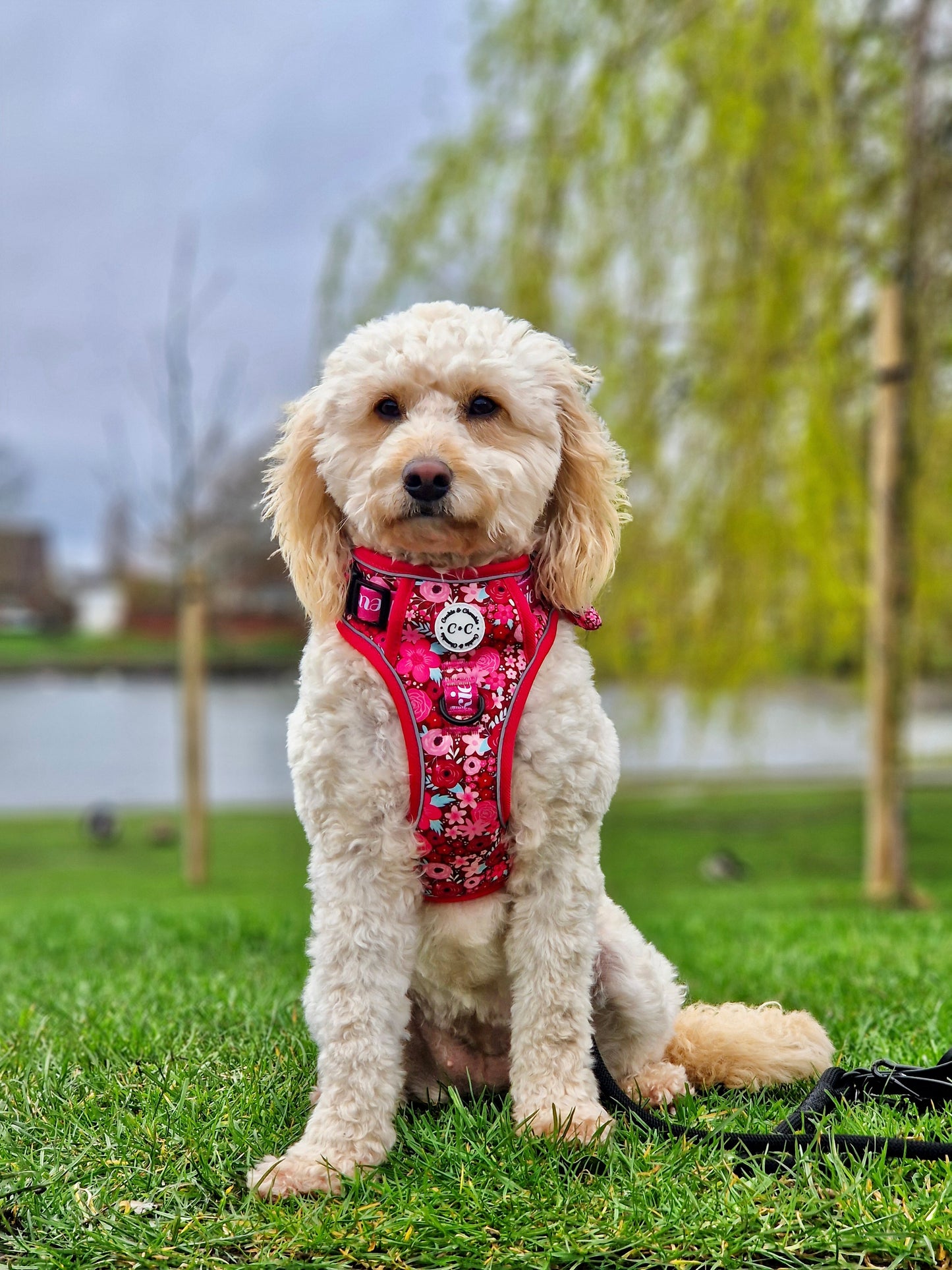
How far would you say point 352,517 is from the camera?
2271mm

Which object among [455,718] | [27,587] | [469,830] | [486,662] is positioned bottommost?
[27,587]

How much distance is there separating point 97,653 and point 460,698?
26.6 m

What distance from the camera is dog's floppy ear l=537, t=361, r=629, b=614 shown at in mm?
2402

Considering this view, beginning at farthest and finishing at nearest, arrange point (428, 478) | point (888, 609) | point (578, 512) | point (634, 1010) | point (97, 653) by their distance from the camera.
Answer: point (97, 653), point (888, 609), point (634, 1010), point (578, 512), point (428, 478)

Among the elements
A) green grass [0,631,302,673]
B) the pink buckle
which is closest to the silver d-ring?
the pink buckle

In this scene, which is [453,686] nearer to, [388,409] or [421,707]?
[421,707]

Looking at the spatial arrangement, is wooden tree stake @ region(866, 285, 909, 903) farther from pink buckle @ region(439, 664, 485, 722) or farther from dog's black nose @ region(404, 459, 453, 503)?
dog's black nose @ region(404, 459, 453, 503)

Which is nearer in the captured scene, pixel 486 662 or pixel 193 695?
pixel 486 662

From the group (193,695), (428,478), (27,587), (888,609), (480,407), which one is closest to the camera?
(428,478)

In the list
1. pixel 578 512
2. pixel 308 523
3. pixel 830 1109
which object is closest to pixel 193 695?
pixel 308 523

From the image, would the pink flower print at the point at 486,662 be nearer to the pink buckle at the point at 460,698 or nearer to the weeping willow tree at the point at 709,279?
the pink buckle at the point at 460,698

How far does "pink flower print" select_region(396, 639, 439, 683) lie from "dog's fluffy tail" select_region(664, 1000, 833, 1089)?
1149mm

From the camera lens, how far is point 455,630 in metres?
2.29

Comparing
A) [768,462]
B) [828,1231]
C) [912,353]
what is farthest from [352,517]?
[912,353]
